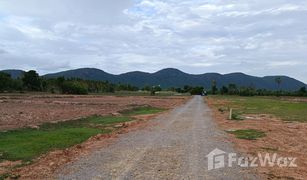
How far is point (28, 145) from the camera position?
18.0 metres

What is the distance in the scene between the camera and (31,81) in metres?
144

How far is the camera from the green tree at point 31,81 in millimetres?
140400

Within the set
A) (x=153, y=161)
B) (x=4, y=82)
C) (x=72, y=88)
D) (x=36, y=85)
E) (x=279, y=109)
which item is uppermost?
(x=4, y=82)

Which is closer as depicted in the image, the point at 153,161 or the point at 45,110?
the point at 153,161

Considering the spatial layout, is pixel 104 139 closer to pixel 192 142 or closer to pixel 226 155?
pixel 192 142

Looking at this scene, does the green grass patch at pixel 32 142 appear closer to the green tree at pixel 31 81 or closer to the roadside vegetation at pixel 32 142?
the roadside vegetation at pixel 32 142

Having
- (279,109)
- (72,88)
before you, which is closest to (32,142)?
(279,109)

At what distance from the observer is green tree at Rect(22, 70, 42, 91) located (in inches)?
5528

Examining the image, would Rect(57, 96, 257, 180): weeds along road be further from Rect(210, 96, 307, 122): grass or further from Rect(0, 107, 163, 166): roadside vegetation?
Rect(210, 96, 307, 122): grass

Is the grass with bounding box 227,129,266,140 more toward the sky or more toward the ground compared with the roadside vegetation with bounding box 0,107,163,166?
more toward the ground

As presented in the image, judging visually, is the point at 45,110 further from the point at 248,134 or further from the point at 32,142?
the point at 248,134

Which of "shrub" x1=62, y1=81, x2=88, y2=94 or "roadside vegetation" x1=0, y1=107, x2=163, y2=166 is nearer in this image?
"roadside vegetation" x1=0, y1=107, x2=163, y2=166

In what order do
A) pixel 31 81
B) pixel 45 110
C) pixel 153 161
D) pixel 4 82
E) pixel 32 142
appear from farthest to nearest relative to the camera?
pixel 31 81, pixel 4 82, pixel 45 110, pixel 32 142, pixel 153 161

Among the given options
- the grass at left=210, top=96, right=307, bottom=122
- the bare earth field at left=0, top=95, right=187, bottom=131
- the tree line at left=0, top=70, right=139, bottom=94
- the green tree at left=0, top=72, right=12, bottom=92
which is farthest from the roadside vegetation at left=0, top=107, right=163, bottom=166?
the tree line at left=0, top=70, right=139, bottom=94
